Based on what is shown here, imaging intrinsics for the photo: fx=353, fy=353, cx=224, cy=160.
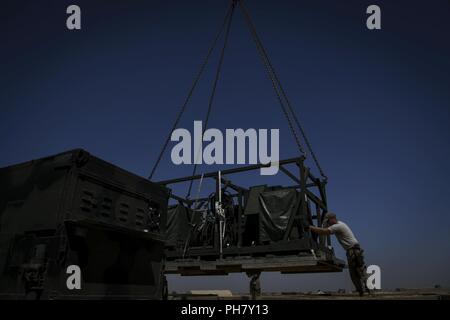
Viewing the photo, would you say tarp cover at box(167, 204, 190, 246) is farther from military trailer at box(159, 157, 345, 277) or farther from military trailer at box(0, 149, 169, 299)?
military trailer at box(0, 149, 169, 299)

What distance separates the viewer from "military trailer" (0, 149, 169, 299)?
14.9 feet

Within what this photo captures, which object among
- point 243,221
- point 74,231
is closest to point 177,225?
point 243,221

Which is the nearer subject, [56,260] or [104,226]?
[56,260]

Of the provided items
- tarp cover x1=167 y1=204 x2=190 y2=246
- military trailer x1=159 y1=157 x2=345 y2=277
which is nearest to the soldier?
military trailer x1=159 y1=157 x2=345 y2=277

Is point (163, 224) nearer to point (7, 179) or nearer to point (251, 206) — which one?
point (7, 179)

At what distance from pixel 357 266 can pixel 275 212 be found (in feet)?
8.10

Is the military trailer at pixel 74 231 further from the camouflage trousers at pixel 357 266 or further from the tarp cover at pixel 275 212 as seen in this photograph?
the camouflage trousers at pixel 357 266

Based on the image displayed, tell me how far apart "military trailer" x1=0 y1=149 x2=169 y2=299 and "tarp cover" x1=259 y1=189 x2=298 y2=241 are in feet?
13.4

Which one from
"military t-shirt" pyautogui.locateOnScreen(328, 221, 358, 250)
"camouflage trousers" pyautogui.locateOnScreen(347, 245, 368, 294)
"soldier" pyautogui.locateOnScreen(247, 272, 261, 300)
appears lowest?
"soldier" pyautogui.locateOnScreen(247, 272, 261, 300)

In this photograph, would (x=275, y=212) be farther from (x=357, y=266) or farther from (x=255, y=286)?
(x=357, y=266)

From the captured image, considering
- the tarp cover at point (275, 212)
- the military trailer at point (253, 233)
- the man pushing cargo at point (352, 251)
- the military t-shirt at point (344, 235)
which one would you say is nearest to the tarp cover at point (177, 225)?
the military trailer at point (253, 233)

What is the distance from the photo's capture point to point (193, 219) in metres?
12.2
